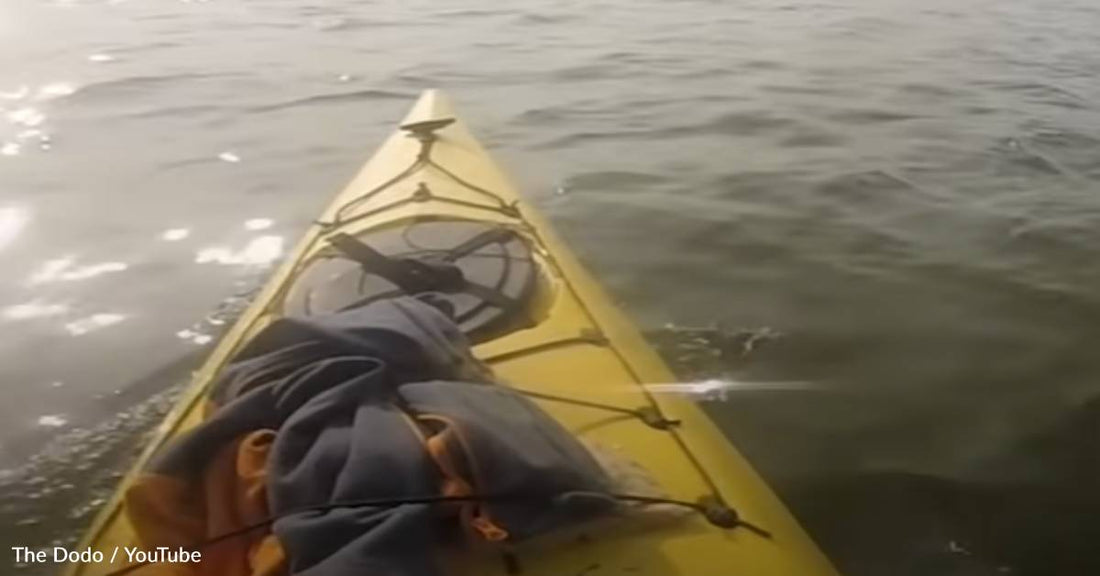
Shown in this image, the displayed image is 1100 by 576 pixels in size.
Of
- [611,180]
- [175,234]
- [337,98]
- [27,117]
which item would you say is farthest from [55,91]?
[611,180]

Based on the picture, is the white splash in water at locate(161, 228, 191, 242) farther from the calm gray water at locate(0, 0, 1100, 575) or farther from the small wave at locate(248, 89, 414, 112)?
the small wave at locate(248, 89, 414, 112)

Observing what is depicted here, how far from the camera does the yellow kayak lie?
2414 mm

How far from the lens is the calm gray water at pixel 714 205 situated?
362cm

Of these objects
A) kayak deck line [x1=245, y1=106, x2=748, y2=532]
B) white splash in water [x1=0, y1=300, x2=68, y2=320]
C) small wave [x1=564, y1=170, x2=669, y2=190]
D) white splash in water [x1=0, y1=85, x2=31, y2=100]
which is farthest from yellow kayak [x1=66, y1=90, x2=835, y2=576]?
white splash in water [x1=0, y1=85, x2=31, y2=100]

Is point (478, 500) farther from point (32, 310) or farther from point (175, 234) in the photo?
point (175, 234)

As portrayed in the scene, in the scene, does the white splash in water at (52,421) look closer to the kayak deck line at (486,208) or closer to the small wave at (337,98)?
the kayak deck line at (486,208)

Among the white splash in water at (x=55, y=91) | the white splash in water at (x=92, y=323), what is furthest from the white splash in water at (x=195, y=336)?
the white splash in water at (x=55, y=91)

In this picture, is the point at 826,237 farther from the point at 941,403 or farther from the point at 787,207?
the point at 941,403

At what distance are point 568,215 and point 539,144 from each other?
1170mm

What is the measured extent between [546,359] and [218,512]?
1.18 meters

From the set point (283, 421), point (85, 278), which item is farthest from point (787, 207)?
point (283, 421)

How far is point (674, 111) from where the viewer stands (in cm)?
722

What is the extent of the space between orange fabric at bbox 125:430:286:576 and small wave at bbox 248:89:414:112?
5.36m

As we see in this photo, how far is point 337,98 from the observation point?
7.67 meters
